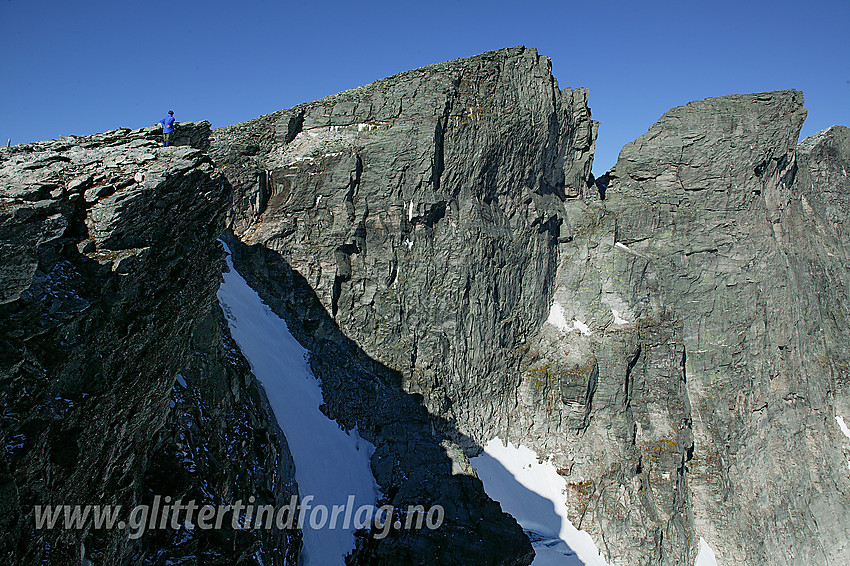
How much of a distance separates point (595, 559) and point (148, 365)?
25.5m

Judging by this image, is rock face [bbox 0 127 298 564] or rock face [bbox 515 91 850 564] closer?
rock face [bbox 0 127 298 564]

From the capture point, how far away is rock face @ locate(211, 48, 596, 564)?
2497 centimetres

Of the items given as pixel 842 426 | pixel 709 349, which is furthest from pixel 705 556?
pixel 842 426

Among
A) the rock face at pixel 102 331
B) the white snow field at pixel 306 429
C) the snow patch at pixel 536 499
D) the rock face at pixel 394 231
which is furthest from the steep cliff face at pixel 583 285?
the rock face at pixel 102 331

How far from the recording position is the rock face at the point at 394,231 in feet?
81.9

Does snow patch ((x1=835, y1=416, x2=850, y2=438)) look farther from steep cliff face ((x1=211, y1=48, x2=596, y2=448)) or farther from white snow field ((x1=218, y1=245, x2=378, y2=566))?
white snow field ((x1=218, y1=245, x2=378, y2=566))

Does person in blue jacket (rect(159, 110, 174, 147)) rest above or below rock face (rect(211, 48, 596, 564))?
below

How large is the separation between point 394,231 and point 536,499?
1658 centimetres

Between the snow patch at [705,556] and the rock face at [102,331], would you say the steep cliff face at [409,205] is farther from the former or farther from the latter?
the rock face at [102,331]

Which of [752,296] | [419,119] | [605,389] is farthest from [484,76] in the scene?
[752,296]

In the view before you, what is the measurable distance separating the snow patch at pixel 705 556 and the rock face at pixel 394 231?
540 inches

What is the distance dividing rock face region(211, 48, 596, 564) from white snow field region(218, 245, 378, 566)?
37.4 inches

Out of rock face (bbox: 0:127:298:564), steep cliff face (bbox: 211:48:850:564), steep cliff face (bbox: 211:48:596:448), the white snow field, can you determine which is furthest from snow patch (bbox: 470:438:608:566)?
rock face (bbox: 0:127:298:564)

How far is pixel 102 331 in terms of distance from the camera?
7.75 meters
